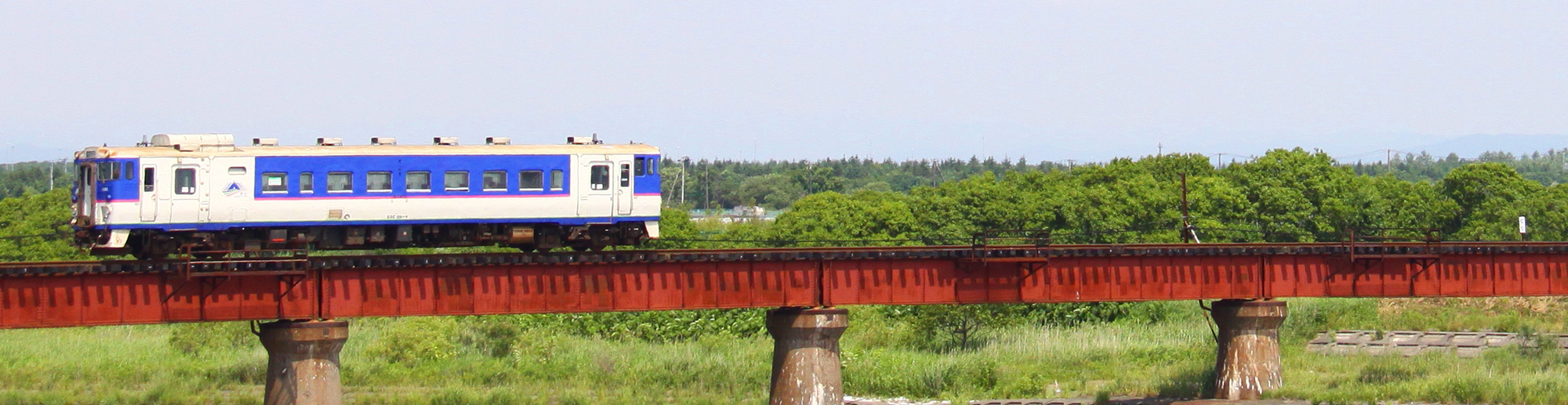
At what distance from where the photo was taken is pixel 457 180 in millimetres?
41750

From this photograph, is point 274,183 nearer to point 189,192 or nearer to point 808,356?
point 189,192

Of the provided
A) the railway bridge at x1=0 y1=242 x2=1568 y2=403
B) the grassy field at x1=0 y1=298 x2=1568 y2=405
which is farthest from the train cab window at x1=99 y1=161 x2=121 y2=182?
the grassy field at x1=0 y1=298 x2=1568 y2=405

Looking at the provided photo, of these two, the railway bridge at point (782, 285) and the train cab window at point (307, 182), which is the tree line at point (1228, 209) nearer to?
the railway bridge at point (782, 285)

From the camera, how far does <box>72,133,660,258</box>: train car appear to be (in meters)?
39.9

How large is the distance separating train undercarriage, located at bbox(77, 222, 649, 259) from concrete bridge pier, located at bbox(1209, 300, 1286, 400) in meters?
18.4

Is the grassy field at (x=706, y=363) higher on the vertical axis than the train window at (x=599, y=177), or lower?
lower

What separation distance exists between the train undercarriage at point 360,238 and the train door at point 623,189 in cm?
76

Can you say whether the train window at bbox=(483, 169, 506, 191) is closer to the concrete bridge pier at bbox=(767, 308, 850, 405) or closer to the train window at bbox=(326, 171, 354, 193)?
the train window at bbox=(326, 171, 354, 193)

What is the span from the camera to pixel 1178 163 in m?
140

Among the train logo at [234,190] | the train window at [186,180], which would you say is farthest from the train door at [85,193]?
the train logo at [234,190]

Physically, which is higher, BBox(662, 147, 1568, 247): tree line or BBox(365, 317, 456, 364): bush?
BBox(662, 147, 1568, 247): tree line

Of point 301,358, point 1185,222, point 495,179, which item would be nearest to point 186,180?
point 301,358

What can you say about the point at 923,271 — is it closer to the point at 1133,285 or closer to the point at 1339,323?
the point at 1133,285

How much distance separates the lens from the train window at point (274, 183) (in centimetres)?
4059
